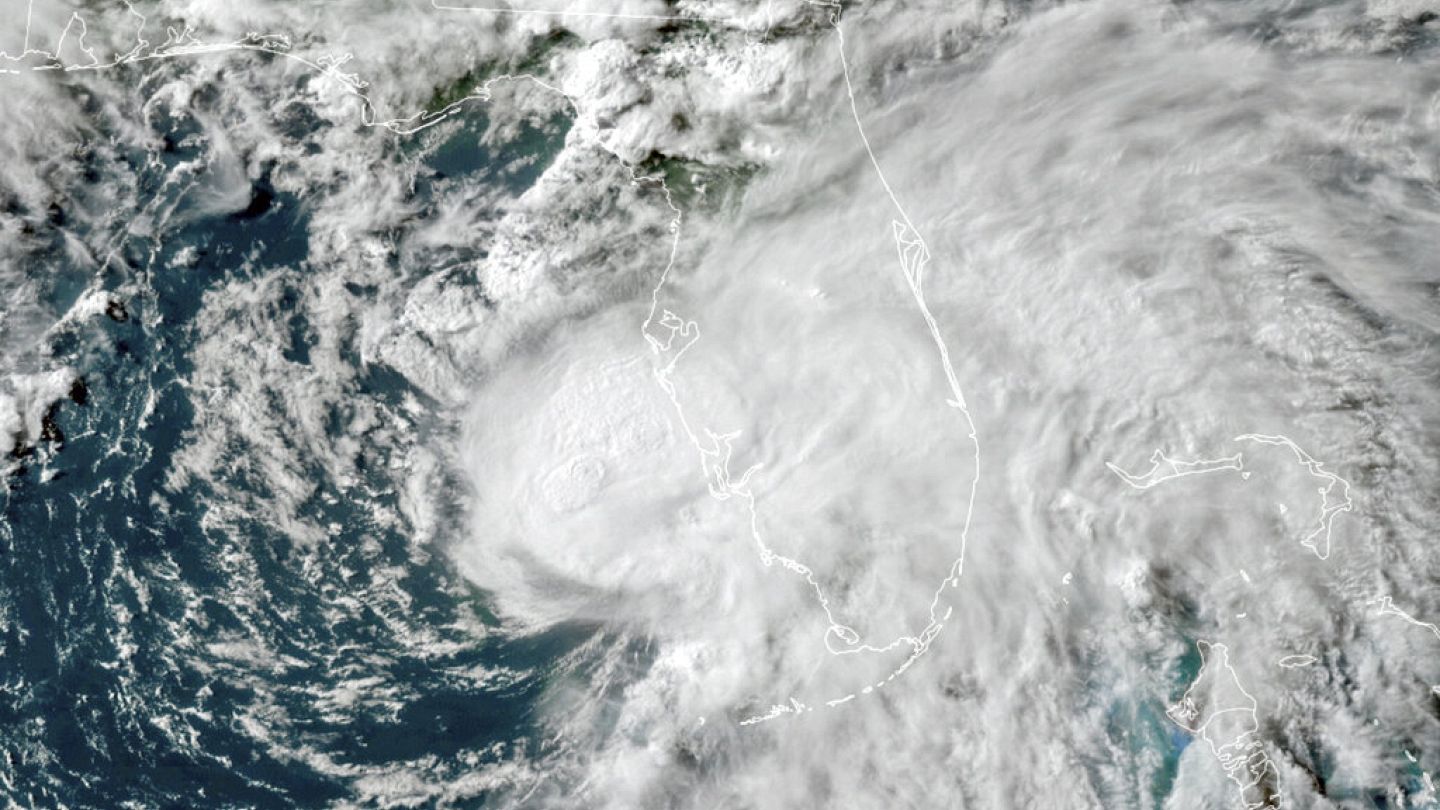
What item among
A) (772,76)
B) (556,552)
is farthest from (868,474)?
(772,76)

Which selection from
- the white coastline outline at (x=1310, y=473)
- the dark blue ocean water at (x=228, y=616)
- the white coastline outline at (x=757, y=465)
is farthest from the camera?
the dark blue ocean water at (x=228, y=616)

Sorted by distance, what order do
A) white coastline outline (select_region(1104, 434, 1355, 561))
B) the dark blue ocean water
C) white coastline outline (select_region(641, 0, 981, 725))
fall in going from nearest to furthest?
white coastline outline (select_region(1104, 434, 1355, 561)) → white coastline outline (select_region(641, 0, 981, 725)) → the dark blue ocean water

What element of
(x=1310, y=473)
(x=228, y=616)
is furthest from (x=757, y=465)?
(x=228, y=616)

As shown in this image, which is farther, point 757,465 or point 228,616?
point 228,616

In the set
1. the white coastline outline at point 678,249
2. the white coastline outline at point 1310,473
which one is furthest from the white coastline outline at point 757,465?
the white coastline outline at point 1310,473

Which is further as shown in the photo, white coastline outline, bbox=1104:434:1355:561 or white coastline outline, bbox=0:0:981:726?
white coastline outline, bbox=0:0:981:726

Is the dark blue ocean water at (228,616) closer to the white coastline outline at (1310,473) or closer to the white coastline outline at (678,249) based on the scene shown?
the white coastline outline at (678,249)

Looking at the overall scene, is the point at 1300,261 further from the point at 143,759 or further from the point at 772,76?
the point at 143,759

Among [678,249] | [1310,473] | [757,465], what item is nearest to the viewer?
[1310,473]

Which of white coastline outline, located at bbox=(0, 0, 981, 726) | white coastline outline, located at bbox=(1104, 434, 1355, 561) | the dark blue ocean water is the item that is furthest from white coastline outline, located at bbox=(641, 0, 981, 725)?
the dark blue ocean water

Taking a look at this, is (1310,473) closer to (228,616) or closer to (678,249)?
(678,249)

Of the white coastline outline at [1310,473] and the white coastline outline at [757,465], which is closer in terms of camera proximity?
the white coastline outline at [1310,473]

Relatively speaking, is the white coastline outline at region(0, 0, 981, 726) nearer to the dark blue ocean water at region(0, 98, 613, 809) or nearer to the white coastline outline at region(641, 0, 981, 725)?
the white coastline outline at region(641, 0, 981, 725)
